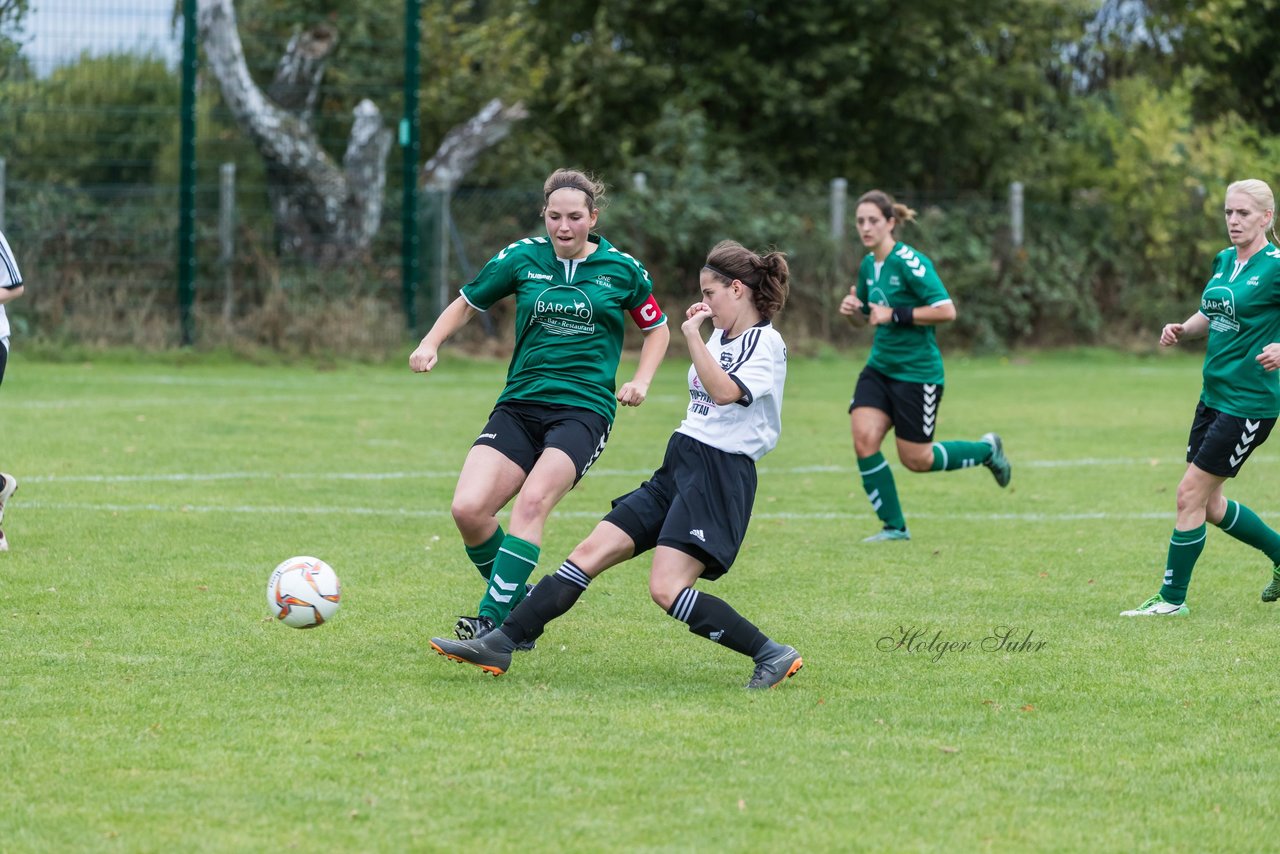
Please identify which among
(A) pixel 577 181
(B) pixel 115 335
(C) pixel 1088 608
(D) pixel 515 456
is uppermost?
(A) pixel 577 181

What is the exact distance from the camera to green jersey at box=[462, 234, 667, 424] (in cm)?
632

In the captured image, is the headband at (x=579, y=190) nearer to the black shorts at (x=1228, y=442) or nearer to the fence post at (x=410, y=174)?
the black shorts at (x=1228, y=442)

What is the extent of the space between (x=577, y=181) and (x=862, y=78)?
21.8 m

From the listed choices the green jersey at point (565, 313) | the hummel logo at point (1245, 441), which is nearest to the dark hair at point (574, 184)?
the green jersey at point (565, 313)

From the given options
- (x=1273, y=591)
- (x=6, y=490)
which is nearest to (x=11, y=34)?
(x=6, y=490)

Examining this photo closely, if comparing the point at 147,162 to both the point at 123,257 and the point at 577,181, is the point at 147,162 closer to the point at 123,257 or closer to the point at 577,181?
the point at 123,257

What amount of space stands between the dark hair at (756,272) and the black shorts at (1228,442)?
2.32 metres

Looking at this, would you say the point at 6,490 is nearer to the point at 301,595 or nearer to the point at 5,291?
the point at 5,291

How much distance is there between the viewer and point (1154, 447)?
13523mm

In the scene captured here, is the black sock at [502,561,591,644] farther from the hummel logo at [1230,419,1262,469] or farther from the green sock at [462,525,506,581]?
the hummel logo at [1230,419,1262,469]

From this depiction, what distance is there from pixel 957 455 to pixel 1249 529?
2.53 metres

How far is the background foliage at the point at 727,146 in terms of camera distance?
19.9 meters

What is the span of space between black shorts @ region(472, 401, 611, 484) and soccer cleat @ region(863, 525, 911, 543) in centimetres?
303

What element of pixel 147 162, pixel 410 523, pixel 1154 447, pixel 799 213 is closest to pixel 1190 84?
pixel 799 213
